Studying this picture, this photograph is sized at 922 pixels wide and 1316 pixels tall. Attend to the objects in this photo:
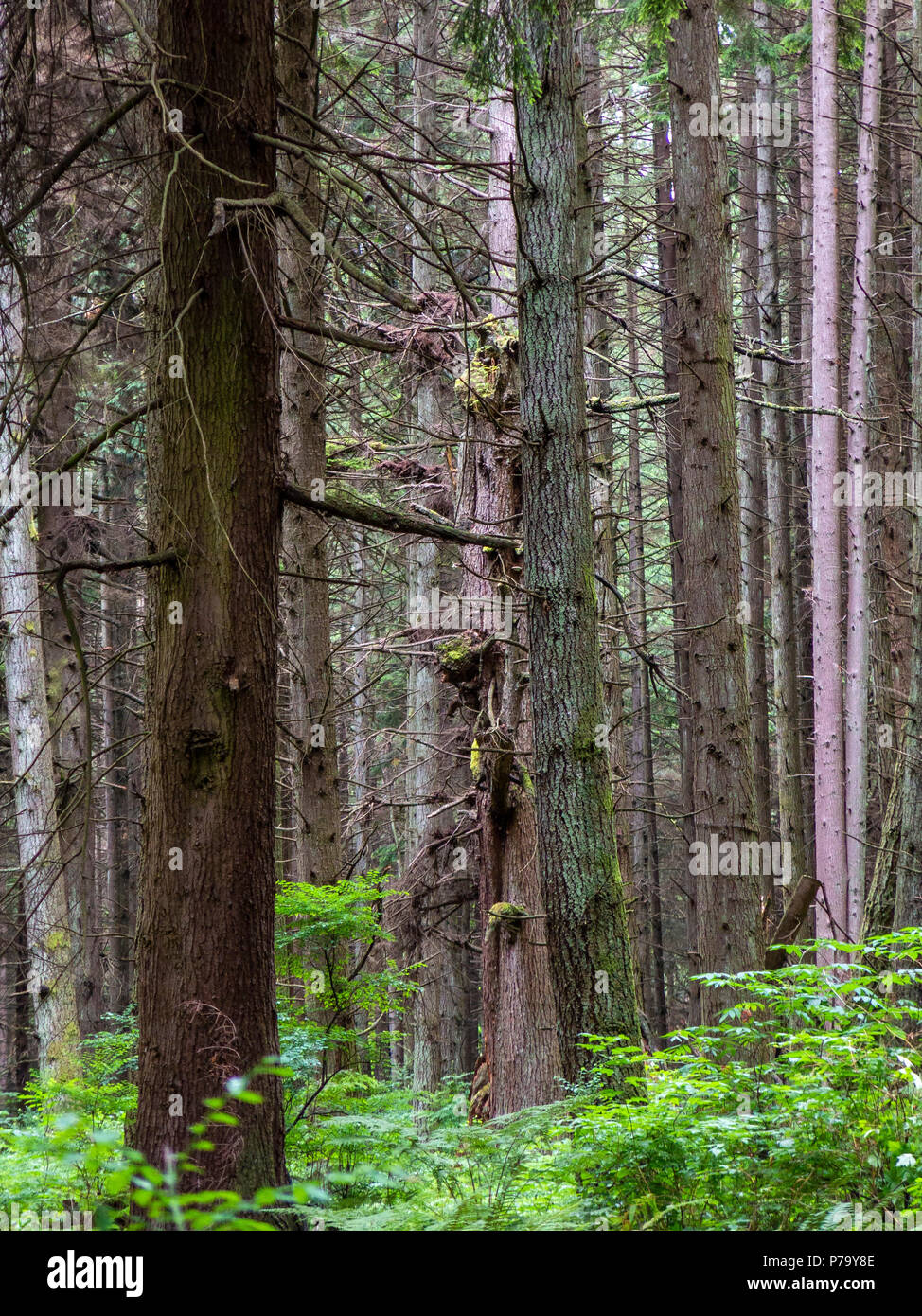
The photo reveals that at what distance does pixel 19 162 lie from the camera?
195 inches

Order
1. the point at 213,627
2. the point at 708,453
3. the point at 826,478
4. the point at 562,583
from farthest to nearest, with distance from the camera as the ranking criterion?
the point at 826,478
the point at 708,453
the point at 562,583
the point at 213,627

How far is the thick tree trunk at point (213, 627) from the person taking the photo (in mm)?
4215

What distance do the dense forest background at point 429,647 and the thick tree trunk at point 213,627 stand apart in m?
0.02

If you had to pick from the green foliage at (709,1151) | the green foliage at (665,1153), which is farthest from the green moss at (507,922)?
the green foliage at (709,1151)

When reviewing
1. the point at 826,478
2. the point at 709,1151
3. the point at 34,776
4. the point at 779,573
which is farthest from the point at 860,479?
the point at 709,1151

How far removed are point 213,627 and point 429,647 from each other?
7.22m

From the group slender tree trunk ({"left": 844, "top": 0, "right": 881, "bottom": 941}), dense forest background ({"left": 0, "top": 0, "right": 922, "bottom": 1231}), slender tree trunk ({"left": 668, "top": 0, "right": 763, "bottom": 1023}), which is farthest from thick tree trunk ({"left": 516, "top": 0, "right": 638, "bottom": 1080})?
slender tree trunk ({"left": 844, "top": 0, "right": 881, "bottom": 941})

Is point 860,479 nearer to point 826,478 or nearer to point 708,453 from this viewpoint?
point 826,478

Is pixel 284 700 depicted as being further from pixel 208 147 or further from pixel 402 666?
pixel 208 147

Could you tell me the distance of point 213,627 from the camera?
4402mm

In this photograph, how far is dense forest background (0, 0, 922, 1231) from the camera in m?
4.26

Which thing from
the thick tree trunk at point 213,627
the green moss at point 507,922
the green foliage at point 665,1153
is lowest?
the green foliage at point 665,1153

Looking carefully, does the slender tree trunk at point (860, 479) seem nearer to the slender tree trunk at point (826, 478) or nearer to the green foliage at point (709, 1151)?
the slender tree trunk at point (826, 478)

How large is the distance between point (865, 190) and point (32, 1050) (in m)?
19.2
